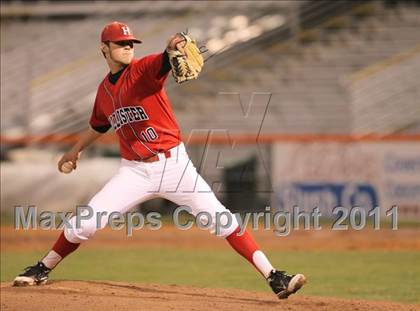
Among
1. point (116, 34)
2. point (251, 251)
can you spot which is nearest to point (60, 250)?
point (251, 251)

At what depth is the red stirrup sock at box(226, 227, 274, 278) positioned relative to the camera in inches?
240

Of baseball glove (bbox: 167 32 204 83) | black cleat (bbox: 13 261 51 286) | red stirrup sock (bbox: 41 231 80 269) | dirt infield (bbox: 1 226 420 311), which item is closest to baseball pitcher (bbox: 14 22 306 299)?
red stirrup sock (bbox: 41 231 80 269)

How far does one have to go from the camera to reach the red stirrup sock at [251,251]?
6094 mm

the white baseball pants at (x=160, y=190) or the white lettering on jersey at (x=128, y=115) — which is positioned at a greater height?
the white lettering on jersey at (x=128, y=115)

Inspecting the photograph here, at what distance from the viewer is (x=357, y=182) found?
14.3 meters

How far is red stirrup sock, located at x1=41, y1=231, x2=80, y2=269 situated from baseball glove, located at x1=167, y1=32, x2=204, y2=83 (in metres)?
1.65

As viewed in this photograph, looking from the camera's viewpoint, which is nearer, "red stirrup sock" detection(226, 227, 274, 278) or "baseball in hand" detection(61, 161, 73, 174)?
"red stirrup sock" detection(226, 227, 274, 278)

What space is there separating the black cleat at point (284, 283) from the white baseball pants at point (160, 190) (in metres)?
0.46

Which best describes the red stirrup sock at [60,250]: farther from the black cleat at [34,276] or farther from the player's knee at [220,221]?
the player's knee at [220,221]

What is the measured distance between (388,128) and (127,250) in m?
7.47

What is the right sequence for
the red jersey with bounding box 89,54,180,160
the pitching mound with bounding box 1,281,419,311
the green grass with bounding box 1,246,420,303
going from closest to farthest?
the pitching mound with bounding box 1,281,419,311 → the red jersey with bounding box 89,54,180,160 → the green grass with bounding box 1,246,420,303

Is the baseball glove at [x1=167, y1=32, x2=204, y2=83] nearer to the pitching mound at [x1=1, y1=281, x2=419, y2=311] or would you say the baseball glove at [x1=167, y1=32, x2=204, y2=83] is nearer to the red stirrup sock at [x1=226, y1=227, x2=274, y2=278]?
the red stirrup sock at [x1=226, y1=227, x2=274, y2=278]

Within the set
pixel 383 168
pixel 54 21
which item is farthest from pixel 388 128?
pixel 54 21

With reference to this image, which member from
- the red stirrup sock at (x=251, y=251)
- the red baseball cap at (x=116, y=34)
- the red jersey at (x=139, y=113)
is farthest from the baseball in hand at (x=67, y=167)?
the red stirrup sock at (x=251, y=251)
